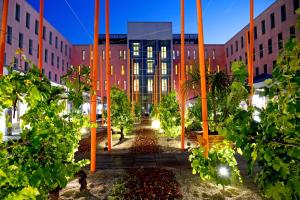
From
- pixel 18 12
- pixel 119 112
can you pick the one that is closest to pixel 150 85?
pixel 18 12

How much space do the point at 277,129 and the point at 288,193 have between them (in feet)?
1.90

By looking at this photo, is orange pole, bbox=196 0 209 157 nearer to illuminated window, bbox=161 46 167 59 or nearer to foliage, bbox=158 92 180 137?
foliage, bbox=158 92 180 137

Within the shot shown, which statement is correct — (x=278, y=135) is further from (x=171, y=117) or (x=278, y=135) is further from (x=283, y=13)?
(x=283, y=13)

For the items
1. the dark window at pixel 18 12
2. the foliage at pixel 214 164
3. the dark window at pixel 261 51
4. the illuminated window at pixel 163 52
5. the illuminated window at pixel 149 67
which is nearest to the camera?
the foliage at pixel 214 164

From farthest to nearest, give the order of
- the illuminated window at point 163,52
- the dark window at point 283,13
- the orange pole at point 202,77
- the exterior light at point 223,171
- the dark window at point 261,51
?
1. the illuminated window at point 163,52
2. the dark window at point 261,51
3. the dark window at point 283,13
4. the orange pole at point 202,77
5. the exterior light at point 223,171

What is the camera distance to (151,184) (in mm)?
7055

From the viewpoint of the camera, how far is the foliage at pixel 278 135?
78.0 inches

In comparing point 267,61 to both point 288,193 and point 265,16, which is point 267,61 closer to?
point 265,16

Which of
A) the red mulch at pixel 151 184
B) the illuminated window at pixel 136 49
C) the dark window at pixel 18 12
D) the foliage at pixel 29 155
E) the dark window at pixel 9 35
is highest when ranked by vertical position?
the illuminated window at pixel 136 49

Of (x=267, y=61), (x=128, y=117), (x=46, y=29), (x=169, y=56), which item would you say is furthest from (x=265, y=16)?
(x=46, y=29)

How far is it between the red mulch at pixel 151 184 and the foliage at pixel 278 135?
4385mm

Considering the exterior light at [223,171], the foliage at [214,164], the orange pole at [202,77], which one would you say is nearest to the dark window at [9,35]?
the orange pole at [202,77]

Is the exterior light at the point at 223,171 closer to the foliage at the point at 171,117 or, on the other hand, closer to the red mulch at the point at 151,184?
the red mulch at the point at 151,184

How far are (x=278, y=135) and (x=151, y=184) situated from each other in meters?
5.38
